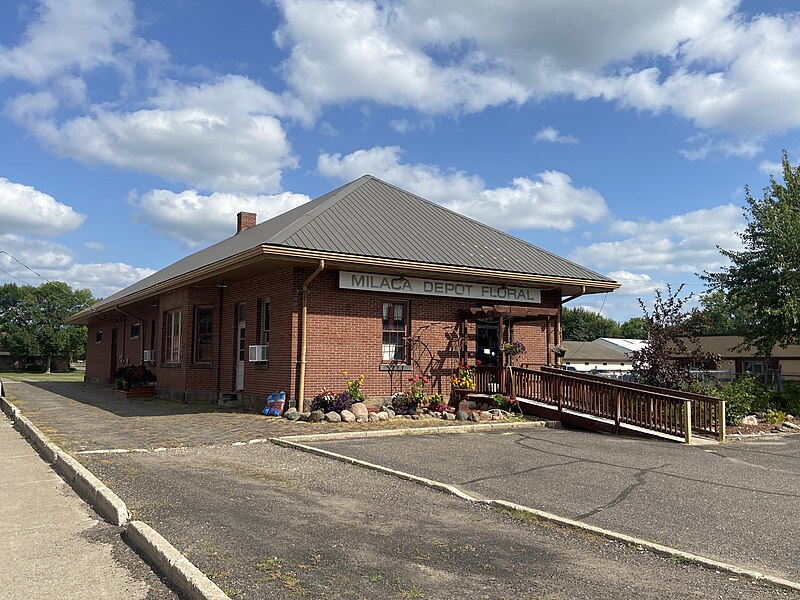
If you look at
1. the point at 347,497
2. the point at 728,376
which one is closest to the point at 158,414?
the point at 347,497

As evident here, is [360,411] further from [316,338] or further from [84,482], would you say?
[84,482]

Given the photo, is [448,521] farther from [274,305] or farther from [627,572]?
[274,305]

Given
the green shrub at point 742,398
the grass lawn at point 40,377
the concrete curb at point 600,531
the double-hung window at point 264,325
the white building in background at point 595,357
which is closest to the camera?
the concrete curb at point 600,531

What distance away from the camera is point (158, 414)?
15.9 metres

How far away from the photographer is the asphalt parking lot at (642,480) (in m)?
6.14

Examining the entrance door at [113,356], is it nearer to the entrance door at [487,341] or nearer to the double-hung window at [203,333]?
the double-hung window at [203,333]

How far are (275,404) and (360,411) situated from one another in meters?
2.05

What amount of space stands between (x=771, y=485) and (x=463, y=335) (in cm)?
921

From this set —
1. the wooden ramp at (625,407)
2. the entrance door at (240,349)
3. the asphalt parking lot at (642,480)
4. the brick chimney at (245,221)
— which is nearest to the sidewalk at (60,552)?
the asphalt parking lot at (642,480)

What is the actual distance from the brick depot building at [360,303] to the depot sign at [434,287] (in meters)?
0.03

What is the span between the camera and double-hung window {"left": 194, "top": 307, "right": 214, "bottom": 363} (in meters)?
19.1

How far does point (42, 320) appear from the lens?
78.7 metres

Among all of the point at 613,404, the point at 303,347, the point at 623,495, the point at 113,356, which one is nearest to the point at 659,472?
the point at 623,495

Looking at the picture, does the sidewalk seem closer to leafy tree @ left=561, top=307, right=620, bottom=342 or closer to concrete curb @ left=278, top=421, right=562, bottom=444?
concrete curb @ left=278, top=421, right=562, bottom=444
